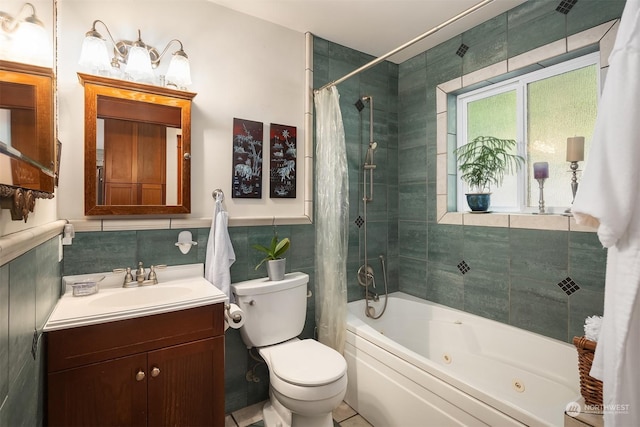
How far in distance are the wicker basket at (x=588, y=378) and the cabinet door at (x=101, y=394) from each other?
5.78 ft

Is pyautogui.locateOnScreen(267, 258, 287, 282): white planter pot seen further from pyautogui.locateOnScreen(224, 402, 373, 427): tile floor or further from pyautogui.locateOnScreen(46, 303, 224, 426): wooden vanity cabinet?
pyautogui.locateOnScreen(224, 402, 373, 427): tile floor

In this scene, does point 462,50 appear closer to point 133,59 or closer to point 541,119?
point 541,119

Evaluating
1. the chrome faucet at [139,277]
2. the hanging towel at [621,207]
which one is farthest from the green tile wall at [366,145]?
the hanging towel at [621,207]

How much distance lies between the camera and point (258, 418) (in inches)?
77.3

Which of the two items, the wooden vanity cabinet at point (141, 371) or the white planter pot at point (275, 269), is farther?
the white planter pot at point (275, 269)

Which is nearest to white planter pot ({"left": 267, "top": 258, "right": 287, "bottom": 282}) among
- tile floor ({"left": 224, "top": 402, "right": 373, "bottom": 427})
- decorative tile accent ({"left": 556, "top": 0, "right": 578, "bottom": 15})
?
tile floor ({"left": 224, "top": 402, "right": 373, "bottom": 427})

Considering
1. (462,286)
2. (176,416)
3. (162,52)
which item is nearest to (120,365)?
(176,416)

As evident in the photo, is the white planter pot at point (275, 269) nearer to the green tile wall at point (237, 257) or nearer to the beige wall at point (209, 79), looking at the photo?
the green tile wall at point (237, 257)

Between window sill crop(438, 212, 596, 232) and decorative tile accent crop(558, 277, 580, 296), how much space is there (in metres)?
0.30

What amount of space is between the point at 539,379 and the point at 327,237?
151 centimetres

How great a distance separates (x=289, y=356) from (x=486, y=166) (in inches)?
71.7

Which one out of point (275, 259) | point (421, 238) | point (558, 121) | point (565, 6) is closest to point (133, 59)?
point (275, 259)

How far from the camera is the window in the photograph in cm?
188

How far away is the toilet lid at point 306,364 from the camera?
1523 mm
